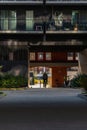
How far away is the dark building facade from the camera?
5328 cm

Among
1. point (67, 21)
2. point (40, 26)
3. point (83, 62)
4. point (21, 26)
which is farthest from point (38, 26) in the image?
point (83, 62)

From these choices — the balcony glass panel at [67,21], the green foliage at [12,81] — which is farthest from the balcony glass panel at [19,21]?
the green foliage at [12,81]

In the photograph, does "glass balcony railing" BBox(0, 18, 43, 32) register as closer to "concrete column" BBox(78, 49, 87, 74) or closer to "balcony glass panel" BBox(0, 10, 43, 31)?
"balcony glass panel" BBox(0, 10, 43, 31)

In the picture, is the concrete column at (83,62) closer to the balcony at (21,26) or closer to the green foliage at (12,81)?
the balcony at (21,26)

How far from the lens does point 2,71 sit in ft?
197

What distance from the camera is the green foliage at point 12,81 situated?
53.5 m

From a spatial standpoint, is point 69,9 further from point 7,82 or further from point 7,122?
point 7,122

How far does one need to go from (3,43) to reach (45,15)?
23.3 feet

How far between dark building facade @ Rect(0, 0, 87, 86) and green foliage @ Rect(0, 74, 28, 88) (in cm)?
355

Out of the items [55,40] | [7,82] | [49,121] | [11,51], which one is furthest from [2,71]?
[49,121]

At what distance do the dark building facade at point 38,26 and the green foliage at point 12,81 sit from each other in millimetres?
3545

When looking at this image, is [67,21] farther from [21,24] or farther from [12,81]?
[12,81]

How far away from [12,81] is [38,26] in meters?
7.39

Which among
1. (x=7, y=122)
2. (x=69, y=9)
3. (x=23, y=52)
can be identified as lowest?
(x=7, y=122)
